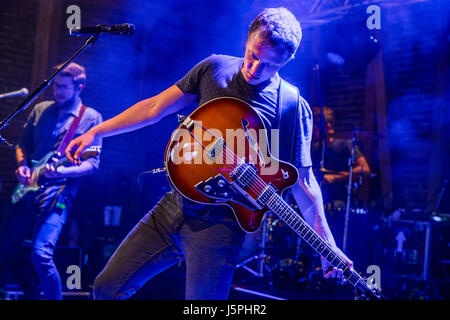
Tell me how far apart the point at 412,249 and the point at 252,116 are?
466 cm

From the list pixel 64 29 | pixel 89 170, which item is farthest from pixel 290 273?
pixel 64 29

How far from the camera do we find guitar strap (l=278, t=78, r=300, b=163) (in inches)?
99.0

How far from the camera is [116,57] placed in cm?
777

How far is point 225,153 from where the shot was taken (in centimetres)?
237

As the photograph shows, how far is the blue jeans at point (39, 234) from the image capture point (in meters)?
4.25

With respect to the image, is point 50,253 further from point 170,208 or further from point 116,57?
point 116,57

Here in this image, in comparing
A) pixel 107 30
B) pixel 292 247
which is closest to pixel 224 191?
pixel 107 30

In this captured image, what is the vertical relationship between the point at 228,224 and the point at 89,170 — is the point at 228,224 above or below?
below

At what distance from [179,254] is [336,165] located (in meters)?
4.76

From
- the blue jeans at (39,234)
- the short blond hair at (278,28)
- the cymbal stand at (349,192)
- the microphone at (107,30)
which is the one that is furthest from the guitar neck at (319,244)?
the cymbal stand at (349,192)

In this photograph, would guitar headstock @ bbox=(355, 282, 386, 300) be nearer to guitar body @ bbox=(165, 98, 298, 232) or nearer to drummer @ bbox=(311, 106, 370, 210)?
guitar body @ bbox=(165, 98, 298, 232)

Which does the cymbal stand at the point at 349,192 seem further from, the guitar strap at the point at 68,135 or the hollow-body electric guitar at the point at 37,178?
the guitar strap at the point at 68,135

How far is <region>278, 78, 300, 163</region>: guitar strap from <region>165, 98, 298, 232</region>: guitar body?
12 cm

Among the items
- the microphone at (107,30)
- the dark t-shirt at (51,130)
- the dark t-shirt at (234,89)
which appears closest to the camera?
the dark t-shirt at (234,89)
